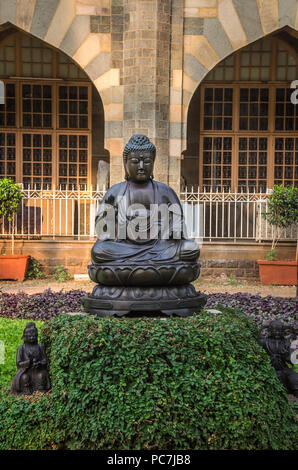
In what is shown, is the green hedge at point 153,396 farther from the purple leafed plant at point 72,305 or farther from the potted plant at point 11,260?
the potted plant at point 11,260

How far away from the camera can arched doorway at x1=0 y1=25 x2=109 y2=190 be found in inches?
522

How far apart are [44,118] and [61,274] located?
4.53 m

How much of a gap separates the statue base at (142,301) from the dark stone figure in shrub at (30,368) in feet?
1.98

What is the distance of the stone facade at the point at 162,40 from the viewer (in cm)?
1026

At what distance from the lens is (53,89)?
44.0 ft

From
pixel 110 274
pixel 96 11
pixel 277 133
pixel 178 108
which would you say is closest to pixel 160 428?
pixel 110 274

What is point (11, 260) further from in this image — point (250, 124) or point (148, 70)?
point (250, 124)

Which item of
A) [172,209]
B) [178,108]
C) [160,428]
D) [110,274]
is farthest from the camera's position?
[178,108]

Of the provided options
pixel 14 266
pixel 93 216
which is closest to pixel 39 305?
pixel 14 266

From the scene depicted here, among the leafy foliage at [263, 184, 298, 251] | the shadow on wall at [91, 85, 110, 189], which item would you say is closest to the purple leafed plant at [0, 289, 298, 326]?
the leafy foliage at [263, 184, 298, 251]

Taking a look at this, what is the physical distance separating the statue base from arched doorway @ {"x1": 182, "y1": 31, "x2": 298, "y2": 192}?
29.4 ft

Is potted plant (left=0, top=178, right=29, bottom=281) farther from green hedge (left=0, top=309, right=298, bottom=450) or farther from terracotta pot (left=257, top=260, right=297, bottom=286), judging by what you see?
green hedge (left=0, top=309, right=298, bottom=450)
